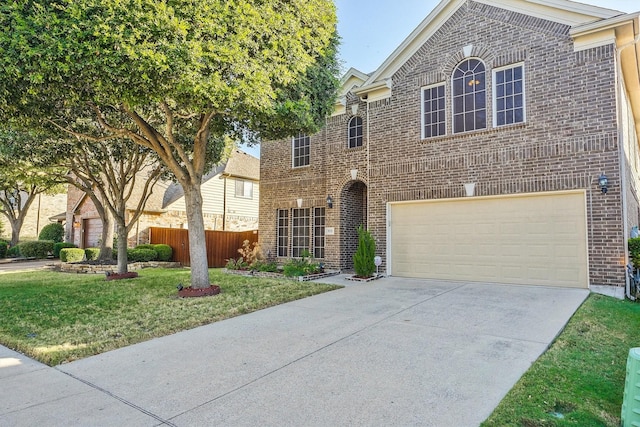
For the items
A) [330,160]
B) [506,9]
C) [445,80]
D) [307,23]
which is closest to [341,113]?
[330,160]

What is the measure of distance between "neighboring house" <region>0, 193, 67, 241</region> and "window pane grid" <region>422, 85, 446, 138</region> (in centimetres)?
2820

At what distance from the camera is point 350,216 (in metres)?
12.6

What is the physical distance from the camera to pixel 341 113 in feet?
41.5

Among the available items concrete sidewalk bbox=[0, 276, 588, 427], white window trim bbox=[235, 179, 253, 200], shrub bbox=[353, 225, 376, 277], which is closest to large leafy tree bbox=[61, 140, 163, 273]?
shrub bbox=[353, 225, 376, 277]

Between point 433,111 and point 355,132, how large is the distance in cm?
272

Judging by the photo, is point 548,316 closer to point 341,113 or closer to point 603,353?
point 603,353

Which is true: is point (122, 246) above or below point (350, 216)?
below

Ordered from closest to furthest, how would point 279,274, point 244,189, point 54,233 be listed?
point 279,274 → point 244,189 → point 54,233

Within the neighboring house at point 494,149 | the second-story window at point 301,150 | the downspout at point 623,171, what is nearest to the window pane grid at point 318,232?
the neighboring house at point 494,149

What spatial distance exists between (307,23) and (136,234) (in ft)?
48.4

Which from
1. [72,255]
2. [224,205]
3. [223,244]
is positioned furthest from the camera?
[224,205]

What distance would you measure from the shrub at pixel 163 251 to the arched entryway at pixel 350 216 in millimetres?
9207

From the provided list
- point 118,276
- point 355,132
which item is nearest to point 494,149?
point 355,132

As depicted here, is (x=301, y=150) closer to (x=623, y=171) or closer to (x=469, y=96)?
(x=469, y=96)
